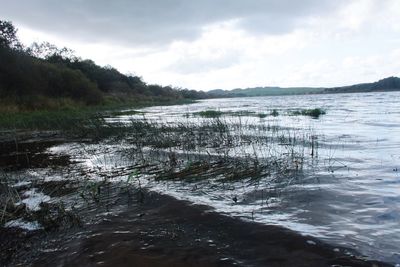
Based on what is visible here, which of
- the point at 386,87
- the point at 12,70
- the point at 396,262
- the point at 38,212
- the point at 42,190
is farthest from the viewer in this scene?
the point at 386,87

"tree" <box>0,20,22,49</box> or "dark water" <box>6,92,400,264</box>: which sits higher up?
"tree" <box>0,20,22,49</box>

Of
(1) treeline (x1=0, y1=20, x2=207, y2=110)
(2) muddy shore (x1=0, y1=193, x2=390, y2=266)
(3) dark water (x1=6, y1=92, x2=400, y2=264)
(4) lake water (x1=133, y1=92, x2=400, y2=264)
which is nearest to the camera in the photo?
(2) muddy shore (x1=0, y1=193, x2=390, y2=266)

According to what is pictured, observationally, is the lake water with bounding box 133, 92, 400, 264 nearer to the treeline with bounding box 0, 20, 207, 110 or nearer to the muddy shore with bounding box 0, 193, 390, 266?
the muddy shore with bounding box 0, 193, 390, 266

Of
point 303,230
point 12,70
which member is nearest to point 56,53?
point 12,70

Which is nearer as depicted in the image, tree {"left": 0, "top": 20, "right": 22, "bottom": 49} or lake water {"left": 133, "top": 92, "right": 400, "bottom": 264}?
lake water {"left": 133, "top": 92, "right": 400, "bottom": 264}

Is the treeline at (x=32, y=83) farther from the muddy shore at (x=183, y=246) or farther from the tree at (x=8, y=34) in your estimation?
the muddy shore at (x=183, y=246)

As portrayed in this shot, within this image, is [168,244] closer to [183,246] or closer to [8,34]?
[183,246]

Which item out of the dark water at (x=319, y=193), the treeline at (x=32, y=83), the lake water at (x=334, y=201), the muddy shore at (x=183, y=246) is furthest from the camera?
the treeline at (x=32, y=83)

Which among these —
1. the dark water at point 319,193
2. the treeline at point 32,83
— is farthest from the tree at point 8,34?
the dark water at point 319,193

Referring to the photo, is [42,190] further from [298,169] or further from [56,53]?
[56,53]

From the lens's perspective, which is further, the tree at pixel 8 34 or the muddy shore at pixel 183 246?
the tree at pixel 8 34

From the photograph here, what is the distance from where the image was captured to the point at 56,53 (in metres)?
64.9

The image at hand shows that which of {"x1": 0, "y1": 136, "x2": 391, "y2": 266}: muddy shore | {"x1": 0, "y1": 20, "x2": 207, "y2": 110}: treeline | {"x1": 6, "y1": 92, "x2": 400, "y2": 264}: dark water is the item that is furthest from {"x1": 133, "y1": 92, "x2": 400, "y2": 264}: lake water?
{"x1": 0, "y1": 20, "x2": 207, "y2": 110}: treeline

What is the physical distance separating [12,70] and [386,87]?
98080 mm
